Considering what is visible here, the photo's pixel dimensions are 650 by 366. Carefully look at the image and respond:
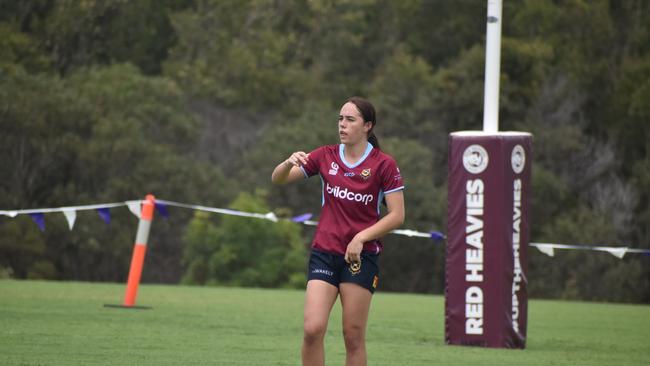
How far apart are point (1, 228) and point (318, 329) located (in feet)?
115

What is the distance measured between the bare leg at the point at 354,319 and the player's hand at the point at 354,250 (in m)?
0.19

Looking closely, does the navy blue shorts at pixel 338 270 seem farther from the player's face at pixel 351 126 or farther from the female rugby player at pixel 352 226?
the player's face at pixel 351 126

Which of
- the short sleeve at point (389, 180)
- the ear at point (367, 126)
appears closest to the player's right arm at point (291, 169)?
the ear at point (367, 126)

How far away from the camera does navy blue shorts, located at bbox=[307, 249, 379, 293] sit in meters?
7.94

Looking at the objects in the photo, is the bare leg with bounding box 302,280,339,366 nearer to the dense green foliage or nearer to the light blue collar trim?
the light blue collar trim

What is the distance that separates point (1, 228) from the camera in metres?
41.2

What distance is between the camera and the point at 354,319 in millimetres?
7906

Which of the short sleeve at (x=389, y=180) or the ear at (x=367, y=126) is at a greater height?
the ear at (x=367, y=126)

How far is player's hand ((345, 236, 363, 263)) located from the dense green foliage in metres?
27.8

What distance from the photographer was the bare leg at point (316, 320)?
25.4 ft

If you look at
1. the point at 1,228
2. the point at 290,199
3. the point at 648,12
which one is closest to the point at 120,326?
the point at 1,228

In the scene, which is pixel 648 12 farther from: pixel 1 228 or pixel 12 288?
pixel 12 288

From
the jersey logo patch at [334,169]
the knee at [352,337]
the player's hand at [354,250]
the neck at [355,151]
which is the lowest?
the knee at [352,337]

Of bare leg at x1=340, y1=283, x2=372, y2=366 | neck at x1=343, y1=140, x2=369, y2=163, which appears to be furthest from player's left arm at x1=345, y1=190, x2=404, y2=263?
neck at x1=343, y1=140, x2=369, y2=163
